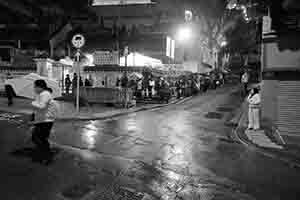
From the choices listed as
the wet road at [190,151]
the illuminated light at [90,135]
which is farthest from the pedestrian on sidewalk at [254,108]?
the illuminated light at [90,135]

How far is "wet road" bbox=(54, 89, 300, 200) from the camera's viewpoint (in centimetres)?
486

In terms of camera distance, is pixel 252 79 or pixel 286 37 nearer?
pixel 286 37

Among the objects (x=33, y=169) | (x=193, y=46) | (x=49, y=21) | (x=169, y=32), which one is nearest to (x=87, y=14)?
(x=49, y=21)

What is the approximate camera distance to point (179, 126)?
10578mm

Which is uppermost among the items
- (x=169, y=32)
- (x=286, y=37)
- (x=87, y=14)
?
(x=87, y=14)

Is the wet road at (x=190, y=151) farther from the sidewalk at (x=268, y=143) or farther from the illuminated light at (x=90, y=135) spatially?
the sidewalk at (x=268, y=143)

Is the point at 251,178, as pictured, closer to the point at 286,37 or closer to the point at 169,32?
the point at 286,37

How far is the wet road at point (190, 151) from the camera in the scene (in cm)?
486

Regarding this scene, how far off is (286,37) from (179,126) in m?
6.28

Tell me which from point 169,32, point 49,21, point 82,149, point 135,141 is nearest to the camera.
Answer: point 82,149

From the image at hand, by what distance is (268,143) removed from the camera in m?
8.00

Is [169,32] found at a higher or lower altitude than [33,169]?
higher

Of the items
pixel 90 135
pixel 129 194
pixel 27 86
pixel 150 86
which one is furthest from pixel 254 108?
pixel 150 86

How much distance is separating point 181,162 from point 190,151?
1087 millimetres
